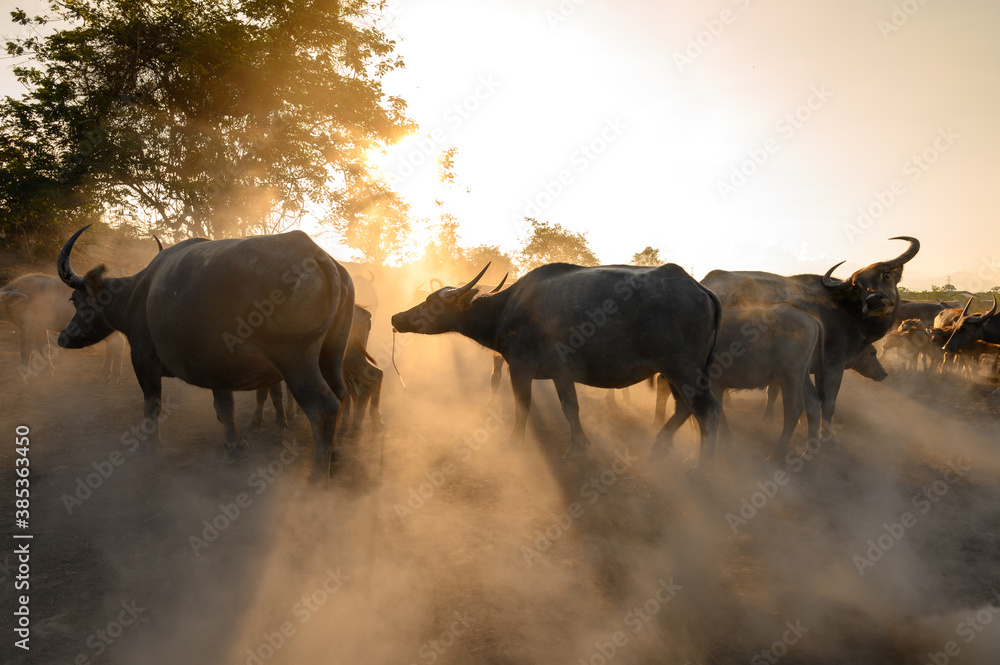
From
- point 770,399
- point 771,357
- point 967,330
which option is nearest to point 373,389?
point 771,357

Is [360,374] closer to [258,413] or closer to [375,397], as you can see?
[375,397]

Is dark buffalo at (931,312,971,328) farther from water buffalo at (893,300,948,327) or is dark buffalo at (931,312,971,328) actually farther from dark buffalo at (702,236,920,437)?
dark buffalo at (702,236,920,437)

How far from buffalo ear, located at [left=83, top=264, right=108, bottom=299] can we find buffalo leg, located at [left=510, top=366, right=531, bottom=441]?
5592 mm

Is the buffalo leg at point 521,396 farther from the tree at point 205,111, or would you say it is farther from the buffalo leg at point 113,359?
the tree at point 205,111

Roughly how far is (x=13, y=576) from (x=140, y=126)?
52.3ft

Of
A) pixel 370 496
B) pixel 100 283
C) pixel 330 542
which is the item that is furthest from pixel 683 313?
pixel 100 283

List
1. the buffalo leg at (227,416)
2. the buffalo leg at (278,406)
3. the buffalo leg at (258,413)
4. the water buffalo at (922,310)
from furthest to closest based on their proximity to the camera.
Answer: the water buffalo at (922,310)
the buffalo leg at (258,413)
the buffalo leg at (278,406)
the buffalo leg at (227,416)

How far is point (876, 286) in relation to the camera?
25.1 feet

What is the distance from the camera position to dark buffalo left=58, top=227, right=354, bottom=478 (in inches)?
185

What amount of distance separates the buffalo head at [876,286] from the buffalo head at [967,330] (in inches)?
227

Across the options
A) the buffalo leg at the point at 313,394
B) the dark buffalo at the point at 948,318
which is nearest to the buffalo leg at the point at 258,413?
the buffalo leg at the point at 313,394

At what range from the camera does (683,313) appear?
5746mm

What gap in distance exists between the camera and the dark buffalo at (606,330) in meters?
5.74

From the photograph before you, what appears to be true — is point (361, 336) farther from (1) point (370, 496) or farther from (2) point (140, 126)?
(2) point (140, 126)
